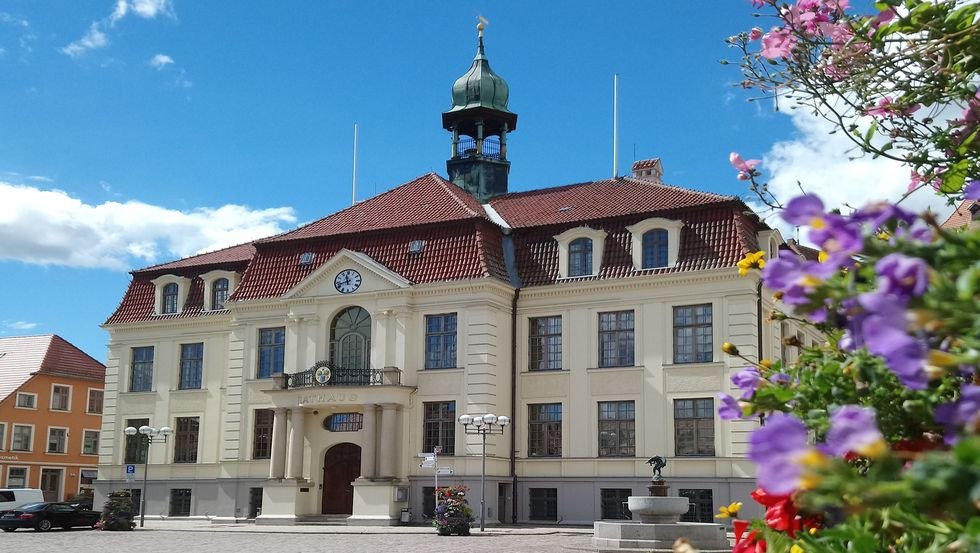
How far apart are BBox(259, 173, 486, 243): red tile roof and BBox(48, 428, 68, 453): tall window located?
28426 millimetres

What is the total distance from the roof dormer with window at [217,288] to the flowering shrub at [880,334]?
35879mm

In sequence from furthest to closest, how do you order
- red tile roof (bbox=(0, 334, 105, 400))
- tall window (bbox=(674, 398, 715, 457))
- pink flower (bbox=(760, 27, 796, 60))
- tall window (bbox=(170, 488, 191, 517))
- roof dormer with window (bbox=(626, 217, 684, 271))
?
red tile roof (bbox=(0, 334, 105, 400)) → tall window (bbox=(170, 488, 191, 517)) → roof dormer with window (bbox=(626, 217, 684, 271)) → tall window (bbox=(674, 398, 715, 457)) → pink flower (bbox=(760, 27, 796, 60))

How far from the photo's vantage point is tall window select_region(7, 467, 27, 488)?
5700 centimetres

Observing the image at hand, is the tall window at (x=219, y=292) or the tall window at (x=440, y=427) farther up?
the tall window at (x=219, y=292)

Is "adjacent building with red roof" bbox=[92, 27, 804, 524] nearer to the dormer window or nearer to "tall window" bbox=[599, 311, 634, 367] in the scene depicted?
"tall window" bbox=[599, 311, 634, 367]

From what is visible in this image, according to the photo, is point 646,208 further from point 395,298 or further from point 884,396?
point 884,396

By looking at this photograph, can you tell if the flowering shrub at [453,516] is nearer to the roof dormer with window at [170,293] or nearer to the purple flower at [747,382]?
the roof dormer with window at [170,293]

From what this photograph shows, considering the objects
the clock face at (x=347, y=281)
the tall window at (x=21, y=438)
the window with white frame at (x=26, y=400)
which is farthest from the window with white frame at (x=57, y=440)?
the clock face at (x=347, y=281)

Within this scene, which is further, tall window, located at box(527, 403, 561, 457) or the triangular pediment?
the triangular pediment

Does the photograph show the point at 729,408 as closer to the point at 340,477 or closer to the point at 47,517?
the point at 340,477

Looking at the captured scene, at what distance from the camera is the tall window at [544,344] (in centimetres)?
3428

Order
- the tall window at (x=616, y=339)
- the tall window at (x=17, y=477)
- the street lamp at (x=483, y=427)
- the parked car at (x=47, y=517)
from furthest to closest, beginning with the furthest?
the tall window at (x=17, y=477), the parked car at (x=47, y=517), the tall window at (x=616, y=339), the street lamp at (x=483, y=427)

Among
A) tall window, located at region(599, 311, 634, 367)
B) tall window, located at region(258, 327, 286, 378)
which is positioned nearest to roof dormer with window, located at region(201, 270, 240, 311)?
tall window, located at region(258, 327, 286, 378)

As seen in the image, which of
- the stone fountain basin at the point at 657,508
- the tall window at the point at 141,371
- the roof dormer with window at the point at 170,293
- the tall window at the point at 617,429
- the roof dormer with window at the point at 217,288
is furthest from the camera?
the tall window at the point at 141,371
